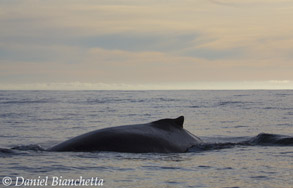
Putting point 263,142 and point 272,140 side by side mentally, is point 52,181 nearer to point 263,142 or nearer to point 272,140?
point 263,142

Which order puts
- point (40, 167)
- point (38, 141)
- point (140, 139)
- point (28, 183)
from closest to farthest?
point (28, 183)
point (40, 167)
point (140, 139)
point (38, 141)

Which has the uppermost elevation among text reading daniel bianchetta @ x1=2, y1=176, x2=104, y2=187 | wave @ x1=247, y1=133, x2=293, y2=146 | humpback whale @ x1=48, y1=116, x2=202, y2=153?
humpback whale @ x1=48, y1=116, x2=202, y2=153

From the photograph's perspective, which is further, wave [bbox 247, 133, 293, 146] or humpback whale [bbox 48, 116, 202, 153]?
wave [bbox 247, 133, 293, 146]

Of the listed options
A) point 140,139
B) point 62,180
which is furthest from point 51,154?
point 62,180

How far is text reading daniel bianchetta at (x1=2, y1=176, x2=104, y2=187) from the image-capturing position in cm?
750

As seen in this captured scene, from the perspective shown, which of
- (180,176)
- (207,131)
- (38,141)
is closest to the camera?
(180,176)

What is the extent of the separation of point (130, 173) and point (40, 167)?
1.87 metres

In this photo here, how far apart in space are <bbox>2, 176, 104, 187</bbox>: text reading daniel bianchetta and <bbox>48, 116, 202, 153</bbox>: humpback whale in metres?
2.55

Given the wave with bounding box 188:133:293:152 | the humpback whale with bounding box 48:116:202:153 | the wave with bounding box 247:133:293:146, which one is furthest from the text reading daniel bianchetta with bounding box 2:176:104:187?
→ the wave with bounding box 247:133:293:146

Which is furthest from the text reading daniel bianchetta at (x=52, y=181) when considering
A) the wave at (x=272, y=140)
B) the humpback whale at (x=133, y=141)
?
the wave at (x=272, y=140)

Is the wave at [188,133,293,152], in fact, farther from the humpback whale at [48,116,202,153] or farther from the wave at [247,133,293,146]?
the humpback whale at [48,116,202,153]

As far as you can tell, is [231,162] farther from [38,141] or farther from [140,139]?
[38,141]

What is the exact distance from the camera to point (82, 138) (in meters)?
11.0

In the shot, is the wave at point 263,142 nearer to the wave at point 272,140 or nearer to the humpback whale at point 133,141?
the wave at point 272,140
